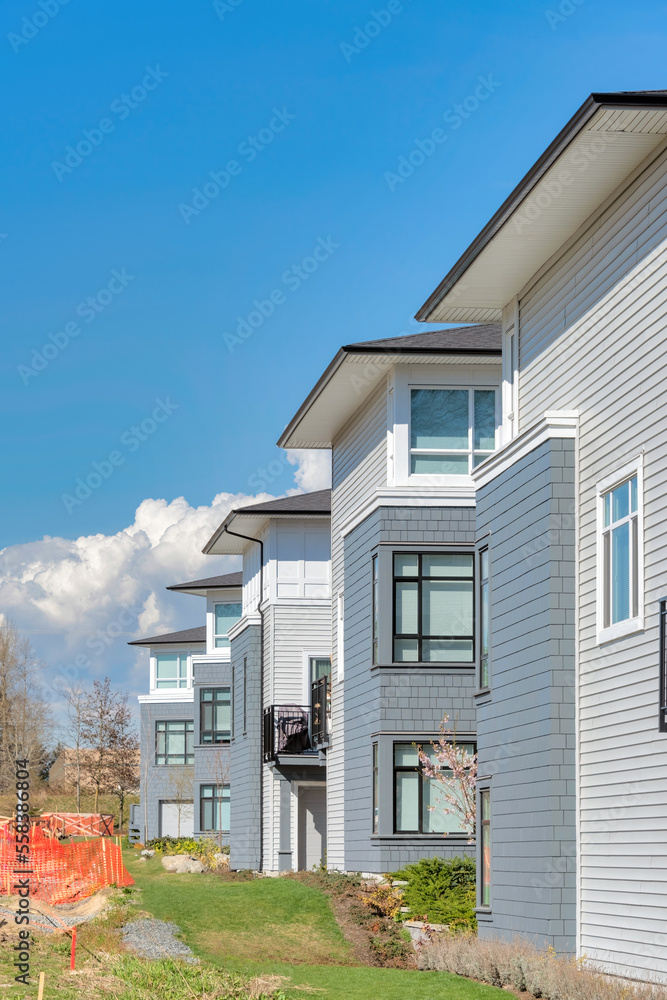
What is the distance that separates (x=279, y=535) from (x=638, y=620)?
1949cm

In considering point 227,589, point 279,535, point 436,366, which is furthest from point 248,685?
point 436,366

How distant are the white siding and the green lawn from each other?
5.44ft

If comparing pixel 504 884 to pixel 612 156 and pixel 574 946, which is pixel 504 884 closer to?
pixel 574 946

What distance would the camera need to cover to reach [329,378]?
22.6 m

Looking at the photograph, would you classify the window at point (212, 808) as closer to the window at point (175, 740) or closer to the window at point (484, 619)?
the window at point (175, 740)

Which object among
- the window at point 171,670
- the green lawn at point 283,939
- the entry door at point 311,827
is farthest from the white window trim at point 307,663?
the window at point 171,670

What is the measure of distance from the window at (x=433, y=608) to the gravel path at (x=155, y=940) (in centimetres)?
566

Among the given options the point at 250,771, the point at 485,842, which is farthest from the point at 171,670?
the point at 485,842

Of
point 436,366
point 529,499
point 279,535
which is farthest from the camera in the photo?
point 279,535

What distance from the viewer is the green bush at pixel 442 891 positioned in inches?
711

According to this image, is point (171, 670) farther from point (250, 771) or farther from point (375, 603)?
point (375, 603)

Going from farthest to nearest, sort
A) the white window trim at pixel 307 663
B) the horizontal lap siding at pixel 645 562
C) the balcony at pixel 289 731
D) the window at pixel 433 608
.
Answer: the white window trim at pixel 307 663
the balcony at pixel 289 731
the window at pixel 433 608
the horizontal lap siding at pixel 645 562

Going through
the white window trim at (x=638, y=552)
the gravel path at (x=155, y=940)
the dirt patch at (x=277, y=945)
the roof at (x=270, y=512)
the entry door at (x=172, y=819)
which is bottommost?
the entry door at (x=172, y=819)

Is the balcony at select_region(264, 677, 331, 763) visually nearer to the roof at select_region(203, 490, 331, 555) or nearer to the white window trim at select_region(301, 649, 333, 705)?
the white window trim at select_region(301, 649, 333, 705)
